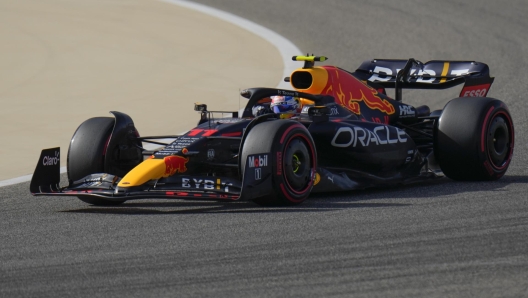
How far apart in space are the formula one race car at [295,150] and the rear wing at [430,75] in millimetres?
626

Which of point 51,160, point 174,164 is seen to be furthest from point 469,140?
point 51,160

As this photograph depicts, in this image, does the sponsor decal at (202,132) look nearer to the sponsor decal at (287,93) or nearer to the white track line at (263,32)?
the sponsor decal at (287,93)

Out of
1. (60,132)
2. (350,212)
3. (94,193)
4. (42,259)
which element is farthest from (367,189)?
(60,132)

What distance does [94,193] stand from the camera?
852 centimetres

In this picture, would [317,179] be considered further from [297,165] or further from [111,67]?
[111,67]

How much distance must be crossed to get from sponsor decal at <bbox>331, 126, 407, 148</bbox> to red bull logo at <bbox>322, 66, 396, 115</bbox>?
0.60m

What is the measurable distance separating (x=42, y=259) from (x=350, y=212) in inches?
106

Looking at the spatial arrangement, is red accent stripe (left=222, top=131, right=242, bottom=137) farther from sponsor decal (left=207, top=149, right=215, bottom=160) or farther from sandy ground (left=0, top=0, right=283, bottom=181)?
sandy ground (left=0, top=0, right=283, bottom=181)

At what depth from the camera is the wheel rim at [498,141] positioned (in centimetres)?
988

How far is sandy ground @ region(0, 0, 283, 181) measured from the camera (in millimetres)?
15125

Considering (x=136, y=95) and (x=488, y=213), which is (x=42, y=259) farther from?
(x=136, y=95)

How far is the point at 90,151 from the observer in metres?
9.13

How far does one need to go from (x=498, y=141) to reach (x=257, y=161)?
10.2 ft

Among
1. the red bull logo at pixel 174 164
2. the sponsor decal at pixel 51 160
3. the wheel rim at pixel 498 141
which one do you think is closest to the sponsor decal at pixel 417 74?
the wheel rim at pixel 498 141
